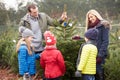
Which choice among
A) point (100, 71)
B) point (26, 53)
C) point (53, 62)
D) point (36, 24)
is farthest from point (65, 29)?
point (100, 71)

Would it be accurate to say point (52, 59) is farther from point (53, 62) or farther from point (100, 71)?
point (100, 71)

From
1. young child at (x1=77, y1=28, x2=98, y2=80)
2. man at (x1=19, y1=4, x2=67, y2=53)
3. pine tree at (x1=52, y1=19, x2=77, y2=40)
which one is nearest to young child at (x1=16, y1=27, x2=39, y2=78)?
man at (x1=19, y1=4, x2=67, y2=53)

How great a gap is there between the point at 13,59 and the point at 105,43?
419 cm

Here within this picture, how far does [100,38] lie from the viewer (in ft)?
23.5

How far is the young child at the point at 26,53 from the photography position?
290 inches

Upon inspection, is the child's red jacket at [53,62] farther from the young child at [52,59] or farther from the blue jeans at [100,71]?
the blue jeans at [100,71]

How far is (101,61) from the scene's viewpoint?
7.14m

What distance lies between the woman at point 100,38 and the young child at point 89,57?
0.71 ft

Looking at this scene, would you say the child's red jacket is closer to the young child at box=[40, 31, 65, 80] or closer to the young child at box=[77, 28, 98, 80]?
the young child at box=[40, 31, 65, 80]

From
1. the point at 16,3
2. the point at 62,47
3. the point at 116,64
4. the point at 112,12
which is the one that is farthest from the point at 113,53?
the point at 112,12

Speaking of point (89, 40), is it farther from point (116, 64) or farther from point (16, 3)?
point (16, 3)

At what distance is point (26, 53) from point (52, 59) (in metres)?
0.75

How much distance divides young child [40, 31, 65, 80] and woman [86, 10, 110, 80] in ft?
2.47

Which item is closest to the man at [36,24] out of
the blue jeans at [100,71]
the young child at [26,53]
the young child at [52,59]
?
the young child at [26,53]
